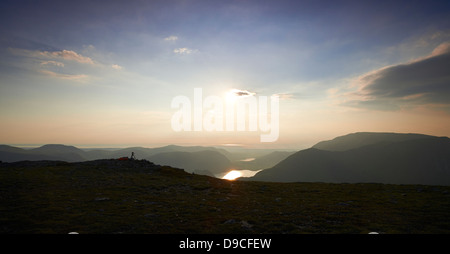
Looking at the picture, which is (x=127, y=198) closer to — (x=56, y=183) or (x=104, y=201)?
(x=104, y=201)

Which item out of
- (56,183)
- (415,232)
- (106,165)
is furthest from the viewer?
(106,165)

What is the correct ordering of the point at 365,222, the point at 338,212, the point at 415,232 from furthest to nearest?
the point at 338,212 < the point at 365,222 < the point at 415,232

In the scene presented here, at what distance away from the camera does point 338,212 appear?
16422 mm

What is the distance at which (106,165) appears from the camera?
127ft

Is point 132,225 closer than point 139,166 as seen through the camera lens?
Yes

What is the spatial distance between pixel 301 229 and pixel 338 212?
5.69 meters
